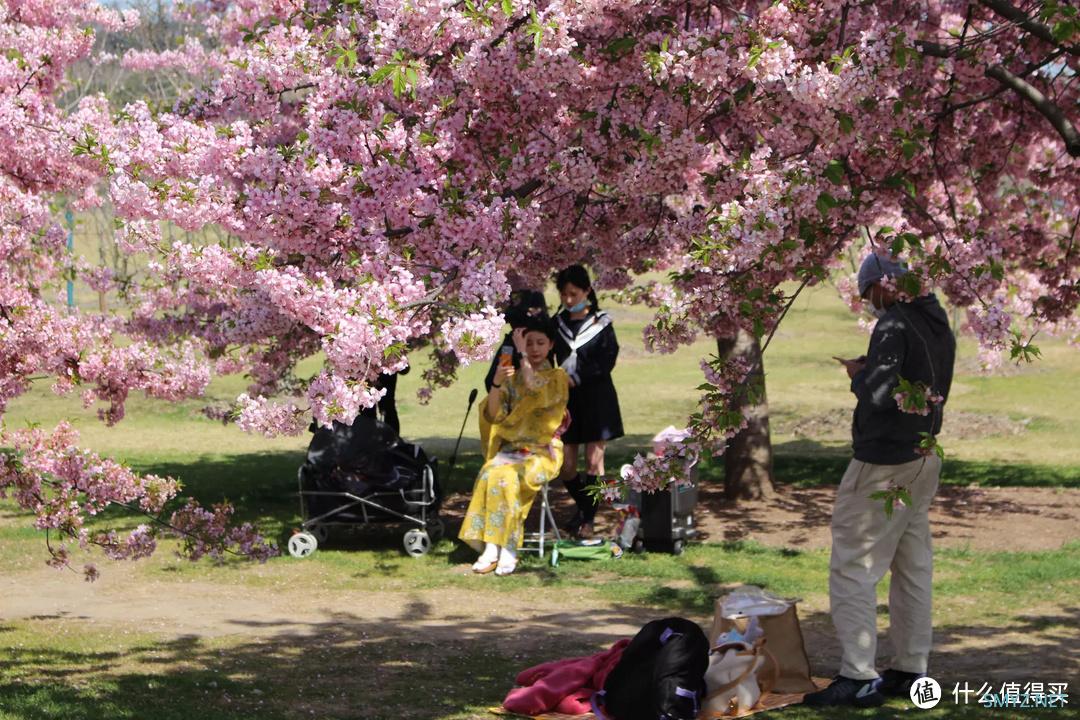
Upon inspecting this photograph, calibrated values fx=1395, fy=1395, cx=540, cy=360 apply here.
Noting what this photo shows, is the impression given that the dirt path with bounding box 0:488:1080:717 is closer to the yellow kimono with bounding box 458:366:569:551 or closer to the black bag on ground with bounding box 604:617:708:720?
the yellow kimono with bounding box 458:366:569:551

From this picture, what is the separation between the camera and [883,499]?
6375 millimetres

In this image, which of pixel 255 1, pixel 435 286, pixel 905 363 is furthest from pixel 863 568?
pixel 255 1

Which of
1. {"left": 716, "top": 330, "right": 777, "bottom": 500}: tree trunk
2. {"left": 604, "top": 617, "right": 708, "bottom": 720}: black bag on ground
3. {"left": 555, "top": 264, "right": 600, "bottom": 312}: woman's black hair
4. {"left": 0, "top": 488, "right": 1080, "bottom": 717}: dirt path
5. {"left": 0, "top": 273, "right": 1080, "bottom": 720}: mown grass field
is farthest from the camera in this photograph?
{"left": 716, "top": 330, "right": 777, "bottom": 500}: tree trunk

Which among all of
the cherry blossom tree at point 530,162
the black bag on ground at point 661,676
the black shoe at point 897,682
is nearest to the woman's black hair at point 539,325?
the cherry blossom tree at point 530,162

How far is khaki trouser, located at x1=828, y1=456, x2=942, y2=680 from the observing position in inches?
256

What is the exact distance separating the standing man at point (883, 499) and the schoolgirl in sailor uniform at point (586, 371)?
4.48 meters

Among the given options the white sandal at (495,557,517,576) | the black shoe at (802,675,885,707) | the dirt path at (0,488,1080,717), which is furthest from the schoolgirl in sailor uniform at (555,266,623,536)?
the black shoe at (802,675,885,707)

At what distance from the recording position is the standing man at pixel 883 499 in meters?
6.40

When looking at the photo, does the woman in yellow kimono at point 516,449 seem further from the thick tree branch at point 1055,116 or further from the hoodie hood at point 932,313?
the thick tree branch at point 1055,116

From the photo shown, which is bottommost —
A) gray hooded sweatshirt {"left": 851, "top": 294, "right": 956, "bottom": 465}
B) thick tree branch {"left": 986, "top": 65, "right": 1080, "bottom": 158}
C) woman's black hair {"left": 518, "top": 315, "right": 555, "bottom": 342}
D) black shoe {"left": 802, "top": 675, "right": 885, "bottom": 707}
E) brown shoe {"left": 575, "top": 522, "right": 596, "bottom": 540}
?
black shoe {"left": 802, "top": 675, "right": 885, "bottom": 707}

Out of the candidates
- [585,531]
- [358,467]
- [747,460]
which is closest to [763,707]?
[585,531]

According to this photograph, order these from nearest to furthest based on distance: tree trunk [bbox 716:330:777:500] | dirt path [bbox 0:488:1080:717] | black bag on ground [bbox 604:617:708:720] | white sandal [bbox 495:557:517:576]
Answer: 1. black bag on ground [bbox 604:617:708:720]
2. dirt path [bbox 0:488:1080:717]
3. white sandal [bbox 495:557:517:576]
4. tree trunk [bbox 716:330:777:500]

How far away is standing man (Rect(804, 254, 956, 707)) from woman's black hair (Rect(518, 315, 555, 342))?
3.92 metres

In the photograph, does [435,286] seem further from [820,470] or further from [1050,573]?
[820,470]
